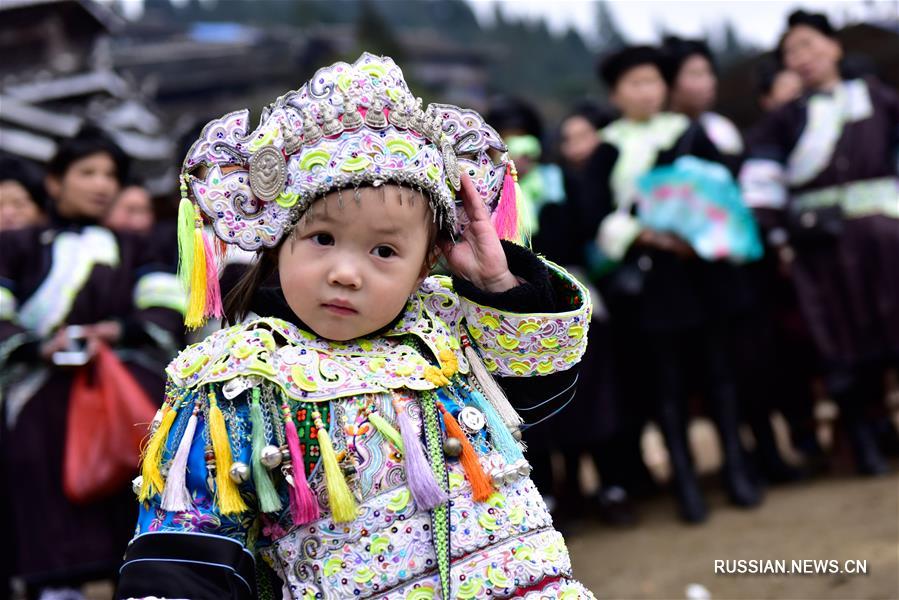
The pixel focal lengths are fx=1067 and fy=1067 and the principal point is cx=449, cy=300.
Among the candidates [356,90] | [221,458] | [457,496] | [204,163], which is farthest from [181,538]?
[356,90]

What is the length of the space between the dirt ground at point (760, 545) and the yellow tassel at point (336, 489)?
251 cm

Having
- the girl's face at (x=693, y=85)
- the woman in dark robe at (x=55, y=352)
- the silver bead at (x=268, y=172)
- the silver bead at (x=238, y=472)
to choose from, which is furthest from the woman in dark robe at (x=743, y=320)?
the silver bead at (x=238, y=472)

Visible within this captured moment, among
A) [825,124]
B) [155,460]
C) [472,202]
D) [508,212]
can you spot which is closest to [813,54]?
[825,124]

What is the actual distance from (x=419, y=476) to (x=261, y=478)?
267mm

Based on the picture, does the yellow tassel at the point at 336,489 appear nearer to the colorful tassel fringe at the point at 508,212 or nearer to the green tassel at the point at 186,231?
the green tassel at the point at 186,231

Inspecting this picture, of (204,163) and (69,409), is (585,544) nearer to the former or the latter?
(69,409)

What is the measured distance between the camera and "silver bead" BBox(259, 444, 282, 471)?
179cm

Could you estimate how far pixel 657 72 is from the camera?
5363 mm

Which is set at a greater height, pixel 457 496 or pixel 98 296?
pixel 98 296

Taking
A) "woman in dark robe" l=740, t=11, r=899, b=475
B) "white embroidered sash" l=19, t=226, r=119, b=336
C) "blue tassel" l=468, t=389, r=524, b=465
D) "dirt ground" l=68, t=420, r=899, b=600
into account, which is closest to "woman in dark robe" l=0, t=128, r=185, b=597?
"white embroidered sash" l=19, t=226, r=119, b=336

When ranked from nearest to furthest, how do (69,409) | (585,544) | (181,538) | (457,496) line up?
(181,538) → (457,496) → (69,409) → (585,544)

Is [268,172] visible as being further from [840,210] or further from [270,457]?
[840,210]

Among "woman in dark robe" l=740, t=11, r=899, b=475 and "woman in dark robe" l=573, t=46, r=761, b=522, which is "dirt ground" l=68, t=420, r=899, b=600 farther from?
"woman in dark robe" l=740, t=11, r=899, b=475

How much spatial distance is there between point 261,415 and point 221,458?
Result: 0.34 ft
